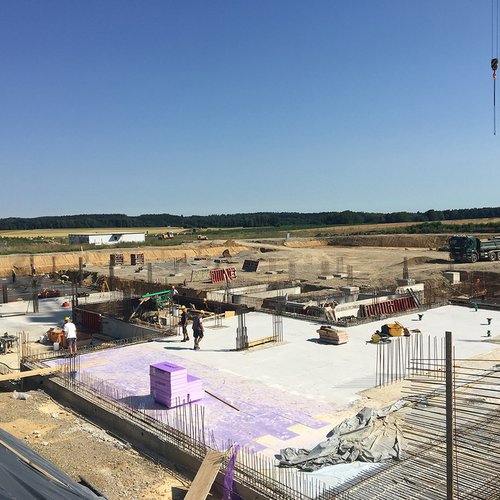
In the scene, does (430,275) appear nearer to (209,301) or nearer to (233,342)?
(209,301)

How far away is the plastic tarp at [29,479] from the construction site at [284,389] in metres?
1.19

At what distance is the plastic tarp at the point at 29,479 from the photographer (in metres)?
6.98

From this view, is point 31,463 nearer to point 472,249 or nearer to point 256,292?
point 256,292

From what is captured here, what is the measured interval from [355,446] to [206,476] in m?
2.80

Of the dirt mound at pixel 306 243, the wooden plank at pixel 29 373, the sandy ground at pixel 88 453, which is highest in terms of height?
the dirt mound at pixel 306 243

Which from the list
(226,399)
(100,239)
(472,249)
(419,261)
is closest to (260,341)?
(226,399)

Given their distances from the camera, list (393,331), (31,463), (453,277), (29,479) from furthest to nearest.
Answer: (453,277)
(393,331)
(31,463)
(29,479)

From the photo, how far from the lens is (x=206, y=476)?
8727 millimetres

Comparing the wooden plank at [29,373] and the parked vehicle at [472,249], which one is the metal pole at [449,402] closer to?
the wooden plank at [29,373]

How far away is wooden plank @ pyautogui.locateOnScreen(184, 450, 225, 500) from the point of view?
8383 millimetres

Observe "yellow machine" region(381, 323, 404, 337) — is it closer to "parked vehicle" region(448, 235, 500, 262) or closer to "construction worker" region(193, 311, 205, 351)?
"construction worker" region(193, 311, 205, 351)

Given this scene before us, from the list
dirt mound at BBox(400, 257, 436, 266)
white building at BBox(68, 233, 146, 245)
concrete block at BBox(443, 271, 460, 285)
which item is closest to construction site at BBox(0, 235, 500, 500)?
concrete block at BBox(443, 271, 460, 285)

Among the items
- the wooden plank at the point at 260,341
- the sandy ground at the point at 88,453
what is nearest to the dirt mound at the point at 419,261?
the wooden plank at the point at 260,341

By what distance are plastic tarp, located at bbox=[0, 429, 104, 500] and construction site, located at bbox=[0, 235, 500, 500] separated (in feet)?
3.91
